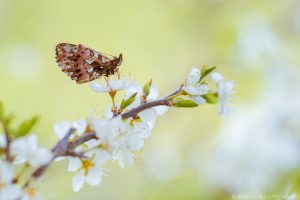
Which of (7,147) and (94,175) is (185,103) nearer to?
(94,175)

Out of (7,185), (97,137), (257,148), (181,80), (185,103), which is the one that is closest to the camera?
(7,185)

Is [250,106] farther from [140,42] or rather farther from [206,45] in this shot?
[140,42]

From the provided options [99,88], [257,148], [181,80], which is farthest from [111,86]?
[181,80]

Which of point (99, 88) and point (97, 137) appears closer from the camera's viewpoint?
point (97, 137)

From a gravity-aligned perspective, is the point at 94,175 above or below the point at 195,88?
below

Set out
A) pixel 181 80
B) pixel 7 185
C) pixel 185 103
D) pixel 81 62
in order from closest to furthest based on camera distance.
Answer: pixel 7 185, pixel 185 103, pixel 81 62, pixel 181 80

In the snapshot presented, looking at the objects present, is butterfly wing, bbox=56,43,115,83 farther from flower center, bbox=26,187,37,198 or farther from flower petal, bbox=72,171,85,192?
flower center, bbox=26,187,37,198

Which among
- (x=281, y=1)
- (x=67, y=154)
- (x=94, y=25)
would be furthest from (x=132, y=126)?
(x=94, y=25)

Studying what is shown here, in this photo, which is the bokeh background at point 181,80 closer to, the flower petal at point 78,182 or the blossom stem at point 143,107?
the flower petal at point 78,182
